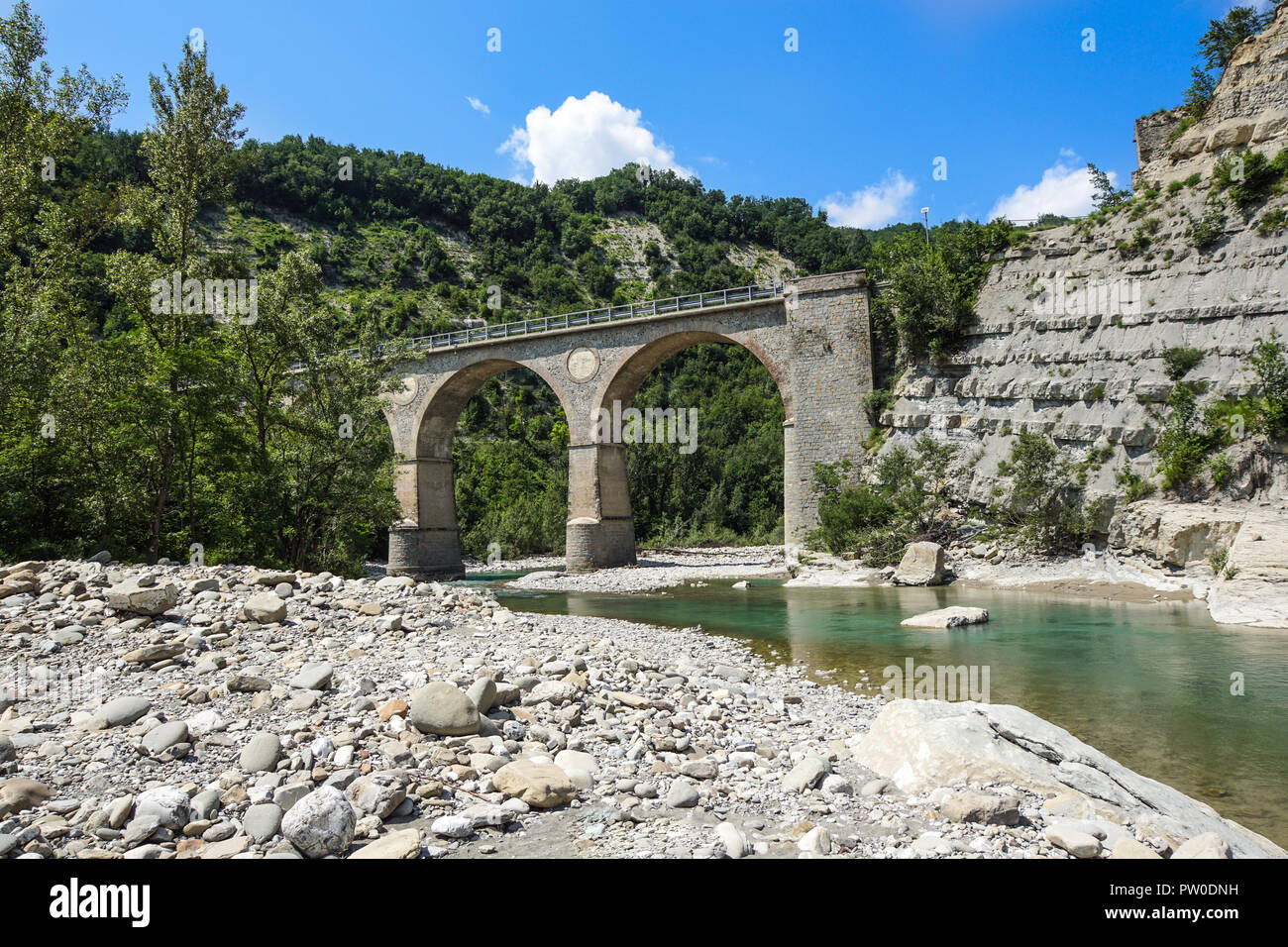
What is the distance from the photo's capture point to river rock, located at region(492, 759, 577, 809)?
3.97 m

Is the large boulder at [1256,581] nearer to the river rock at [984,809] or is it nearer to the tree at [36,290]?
the river rock at [984,809]

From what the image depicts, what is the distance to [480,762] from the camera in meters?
4.44

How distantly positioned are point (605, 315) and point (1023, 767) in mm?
27153

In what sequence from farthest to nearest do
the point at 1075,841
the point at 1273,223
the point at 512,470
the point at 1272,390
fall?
1. the point at 512,470
2. the point at 1273,223
3. the point at 1272,390
4. the point at 1075,841

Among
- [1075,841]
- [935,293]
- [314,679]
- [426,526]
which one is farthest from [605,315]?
[1075,841]

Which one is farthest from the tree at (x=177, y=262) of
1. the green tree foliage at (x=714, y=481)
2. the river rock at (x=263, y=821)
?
the green tree foliage at (x=714, y=481)

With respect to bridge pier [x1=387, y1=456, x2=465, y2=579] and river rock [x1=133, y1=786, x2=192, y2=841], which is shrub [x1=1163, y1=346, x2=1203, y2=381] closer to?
river rock [x1=133, y1=786, x2=192, y2=841]

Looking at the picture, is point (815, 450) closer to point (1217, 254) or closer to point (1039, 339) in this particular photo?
point (1039, 339)

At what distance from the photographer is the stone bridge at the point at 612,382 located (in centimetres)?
2330

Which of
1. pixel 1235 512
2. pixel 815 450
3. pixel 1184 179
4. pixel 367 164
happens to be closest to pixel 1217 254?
pixel 1184 179

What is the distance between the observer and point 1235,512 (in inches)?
602

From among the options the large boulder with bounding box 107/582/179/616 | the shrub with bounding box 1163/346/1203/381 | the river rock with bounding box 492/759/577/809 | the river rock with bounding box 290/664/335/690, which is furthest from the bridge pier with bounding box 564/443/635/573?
the river rock with bounding box 492/759/577/809

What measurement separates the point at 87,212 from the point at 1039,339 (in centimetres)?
2403

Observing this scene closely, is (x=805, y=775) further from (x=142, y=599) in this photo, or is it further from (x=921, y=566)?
(x=921, y=566)
